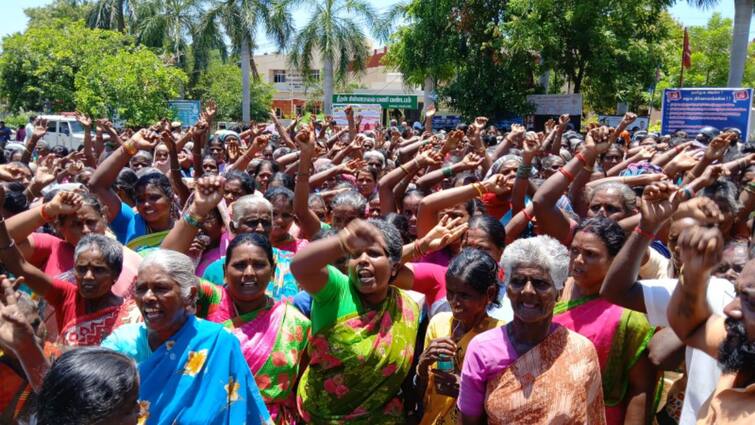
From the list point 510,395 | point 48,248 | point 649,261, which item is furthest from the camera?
point 48,248

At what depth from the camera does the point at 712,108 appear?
12891 mm

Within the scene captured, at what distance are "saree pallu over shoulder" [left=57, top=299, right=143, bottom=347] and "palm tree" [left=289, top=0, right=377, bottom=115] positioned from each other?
24.3 meters

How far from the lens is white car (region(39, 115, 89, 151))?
20094 mm

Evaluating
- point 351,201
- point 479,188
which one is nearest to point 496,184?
point 479,188

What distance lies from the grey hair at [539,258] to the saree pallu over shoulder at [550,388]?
0.78 feet

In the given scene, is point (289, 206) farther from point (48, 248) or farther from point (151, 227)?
point (48, 248)

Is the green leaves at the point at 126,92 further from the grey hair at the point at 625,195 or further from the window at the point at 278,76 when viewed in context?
the window at the point at 278,76

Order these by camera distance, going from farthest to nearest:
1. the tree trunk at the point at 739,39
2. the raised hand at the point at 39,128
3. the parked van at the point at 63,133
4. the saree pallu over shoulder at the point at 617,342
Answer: the parked van at the point at 63,133
the tree trunk at the point at 739,39
the raised hand at the point at 39,128
the saree pallu over shoulder at the point at 617,342

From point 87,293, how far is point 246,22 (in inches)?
1026

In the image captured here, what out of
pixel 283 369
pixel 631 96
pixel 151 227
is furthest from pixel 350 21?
pixel 283 369

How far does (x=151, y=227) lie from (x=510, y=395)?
3149mm

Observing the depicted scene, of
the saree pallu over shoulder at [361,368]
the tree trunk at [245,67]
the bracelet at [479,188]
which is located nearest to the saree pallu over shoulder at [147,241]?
the saree pallu over shoulder at [361,368]

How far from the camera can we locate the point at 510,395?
2332mm

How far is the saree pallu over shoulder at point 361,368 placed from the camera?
9.35 feet
